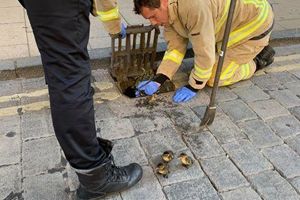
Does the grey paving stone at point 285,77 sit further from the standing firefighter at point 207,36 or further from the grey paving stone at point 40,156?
the grey paving stone at point 40,156

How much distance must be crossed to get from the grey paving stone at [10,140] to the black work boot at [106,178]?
627mm

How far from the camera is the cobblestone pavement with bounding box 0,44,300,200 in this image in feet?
7.52

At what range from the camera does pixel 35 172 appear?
2.36 metres

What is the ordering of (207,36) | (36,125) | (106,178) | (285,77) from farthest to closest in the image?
(285,77), (207,36), (36,125), (106,178)

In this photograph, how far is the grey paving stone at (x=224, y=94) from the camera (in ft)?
10.8

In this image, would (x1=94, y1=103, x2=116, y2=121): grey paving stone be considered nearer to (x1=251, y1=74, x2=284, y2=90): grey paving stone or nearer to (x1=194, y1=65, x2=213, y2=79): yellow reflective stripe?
(x1=194, y1=65, x2=213, y2=79): yellow reflective stripe

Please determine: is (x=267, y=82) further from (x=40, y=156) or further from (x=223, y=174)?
(x=40, y=156)

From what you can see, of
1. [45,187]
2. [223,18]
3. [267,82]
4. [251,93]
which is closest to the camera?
[45,187]

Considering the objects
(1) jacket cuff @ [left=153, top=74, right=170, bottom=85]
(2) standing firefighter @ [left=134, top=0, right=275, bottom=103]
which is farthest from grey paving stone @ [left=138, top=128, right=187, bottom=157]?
(1) jacket cuff @ [left=153, top=74, right=170, bottom=85]

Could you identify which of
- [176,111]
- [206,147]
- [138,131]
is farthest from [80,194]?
[176,111]

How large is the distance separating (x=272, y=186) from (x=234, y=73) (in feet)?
4.59

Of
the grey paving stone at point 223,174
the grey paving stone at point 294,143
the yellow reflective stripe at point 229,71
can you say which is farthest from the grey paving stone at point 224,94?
the grey paving stone at point 223,174

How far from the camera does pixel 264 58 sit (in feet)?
12.2

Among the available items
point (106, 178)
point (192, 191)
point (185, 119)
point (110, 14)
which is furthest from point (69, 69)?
point (110, 14)
